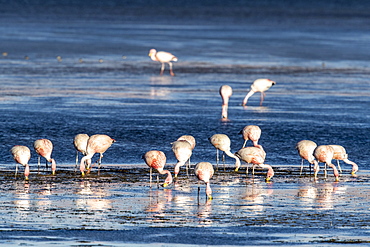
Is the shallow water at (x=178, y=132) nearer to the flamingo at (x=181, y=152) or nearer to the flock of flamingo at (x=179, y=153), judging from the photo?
the flock of flamingo at (x=179, y=153)

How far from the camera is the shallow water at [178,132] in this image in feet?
29.6

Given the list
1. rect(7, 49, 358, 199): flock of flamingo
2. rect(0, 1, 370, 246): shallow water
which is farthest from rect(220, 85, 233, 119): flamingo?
rect(7, 49, 358, 199): flock of flamingo

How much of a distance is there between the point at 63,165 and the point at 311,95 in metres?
9.93

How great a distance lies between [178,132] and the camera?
15.8m

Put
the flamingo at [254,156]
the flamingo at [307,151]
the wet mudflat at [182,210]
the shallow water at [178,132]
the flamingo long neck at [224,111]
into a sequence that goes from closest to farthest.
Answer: the wet mudflat at [182,210] < the shallow water at [178,132] < the flamingo at [254,156] < the flamingo at [307,151] < the flamingo long neck at [224,111]

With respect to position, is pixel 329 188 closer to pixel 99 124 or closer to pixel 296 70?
pixel 99 124

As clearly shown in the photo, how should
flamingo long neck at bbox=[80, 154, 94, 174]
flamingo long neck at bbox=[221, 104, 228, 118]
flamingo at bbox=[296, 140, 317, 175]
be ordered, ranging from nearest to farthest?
flamingo long neck at bbox=[80, 154, 94, 174], flamingo at bbox=[296, 140, 317, 175], flamingo long neck at bbox=[221, 104, 228, 118]

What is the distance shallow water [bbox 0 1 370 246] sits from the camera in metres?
9.02

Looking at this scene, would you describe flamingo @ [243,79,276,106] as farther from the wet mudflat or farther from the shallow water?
the wet mudflat

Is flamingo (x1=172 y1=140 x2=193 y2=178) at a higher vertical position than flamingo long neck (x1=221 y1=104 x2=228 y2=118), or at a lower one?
lower

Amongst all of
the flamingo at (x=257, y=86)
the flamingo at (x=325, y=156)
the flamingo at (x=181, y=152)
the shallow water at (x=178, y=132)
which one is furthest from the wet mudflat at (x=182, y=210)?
the flamingo at (x=257, y=86)

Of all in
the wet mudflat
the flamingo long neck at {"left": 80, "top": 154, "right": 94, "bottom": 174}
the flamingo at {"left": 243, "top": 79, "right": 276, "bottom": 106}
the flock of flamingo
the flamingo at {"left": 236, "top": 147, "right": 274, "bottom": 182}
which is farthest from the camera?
the flamingo at {"left": 243, "top": 79, "right": 276, "bottom": 106}

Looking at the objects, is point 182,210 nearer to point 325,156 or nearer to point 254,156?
point 254,156

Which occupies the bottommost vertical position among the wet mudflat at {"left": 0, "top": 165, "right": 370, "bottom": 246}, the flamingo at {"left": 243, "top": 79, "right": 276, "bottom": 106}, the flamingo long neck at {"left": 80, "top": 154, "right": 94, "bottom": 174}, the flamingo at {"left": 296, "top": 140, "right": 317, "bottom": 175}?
the wet mudflat at {"left": 0, "top": 165, "right": 370, "bottom": 246}
